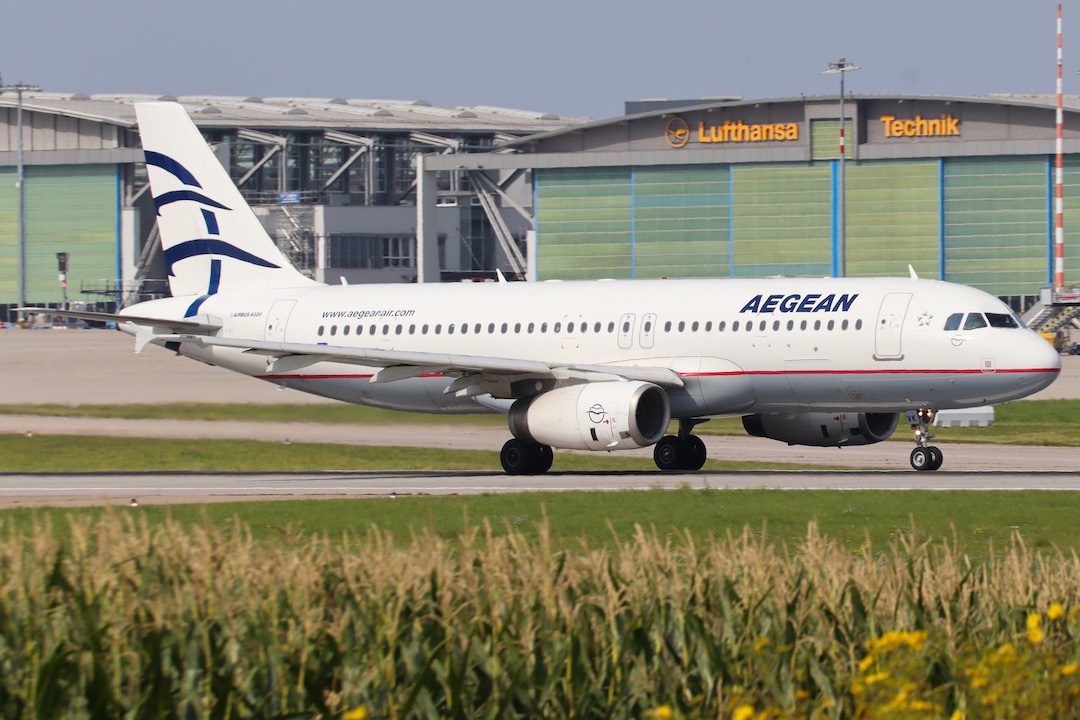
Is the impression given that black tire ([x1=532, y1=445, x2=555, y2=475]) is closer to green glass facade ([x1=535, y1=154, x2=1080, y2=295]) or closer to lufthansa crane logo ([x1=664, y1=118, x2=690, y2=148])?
green glass facade ([x1=535, y1=154, x2=1080, y2=295])

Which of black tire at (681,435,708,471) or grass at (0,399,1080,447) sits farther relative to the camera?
grass at (0,399,1080,447)

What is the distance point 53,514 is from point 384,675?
15.0 m

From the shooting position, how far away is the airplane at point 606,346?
31531mm

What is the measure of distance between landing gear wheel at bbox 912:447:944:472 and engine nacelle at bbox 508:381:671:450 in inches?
202

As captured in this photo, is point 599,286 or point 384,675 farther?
point 599,286

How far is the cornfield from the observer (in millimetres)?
9562

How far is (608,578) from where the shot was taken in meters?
10.9

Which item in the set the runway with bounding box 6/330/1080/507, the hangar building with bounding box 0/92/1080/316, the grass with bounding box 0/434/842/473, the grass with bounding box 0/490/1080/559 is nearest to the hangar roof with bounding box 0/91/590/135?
the hangar building with bounding box 0/92/1080/316

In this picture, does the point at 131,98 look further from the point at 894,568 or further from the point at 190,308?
the point at 894,568

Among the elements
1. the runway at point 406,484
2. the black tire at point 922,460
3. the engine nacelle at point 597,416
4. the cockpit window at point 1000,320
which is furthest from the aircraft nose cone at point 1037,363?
the engine nacelle at point 597,416

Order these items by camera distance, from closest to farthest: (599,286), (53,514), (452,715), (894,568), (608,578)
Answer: (452,715)
(608,578)
(894,568)
(53,514)
(599,286)

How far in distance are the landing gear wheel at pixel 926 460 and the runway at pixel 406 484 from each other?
22 centimetres

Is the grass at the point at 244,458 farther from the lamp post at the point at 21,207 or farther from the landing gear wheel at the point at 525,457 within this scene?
the lamp post at the point at 21,207

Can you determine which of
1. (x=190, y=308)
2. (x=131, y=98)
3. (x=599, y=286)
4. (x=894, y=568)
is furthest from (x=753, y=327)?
(x=131, y=98)
